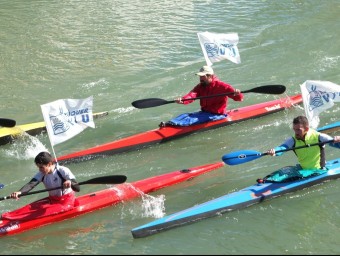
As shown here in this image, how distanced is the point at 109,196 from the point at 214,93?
3.45m

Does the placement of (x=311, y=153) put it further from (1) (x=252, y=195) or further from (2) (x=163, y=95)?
(2) (x=163, y=95)

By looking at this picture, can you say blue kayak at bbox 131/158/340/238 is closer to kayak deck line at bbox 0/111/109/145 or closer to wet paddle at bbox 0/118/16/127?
wet paddle at bbox 0/118/16/127

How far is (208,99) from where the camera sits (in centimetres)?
1163

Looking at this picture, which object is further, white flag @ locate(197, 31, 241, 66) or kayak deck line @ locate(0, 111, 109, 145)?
white flag @ locate(197, 31, 241, 66)

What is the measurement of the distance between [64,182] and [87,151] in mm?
2588

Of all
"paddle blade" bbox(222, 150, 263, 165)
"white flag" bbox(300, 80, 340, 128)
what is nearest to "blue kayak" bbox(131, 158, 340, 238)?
"paddle blade" bbox(222, 150, 263, 165)

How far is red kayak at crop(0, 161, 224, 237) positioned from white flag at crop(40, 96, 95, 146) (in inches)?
39.3

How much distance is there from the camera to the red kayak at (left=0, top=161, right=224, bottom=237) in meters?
8.19

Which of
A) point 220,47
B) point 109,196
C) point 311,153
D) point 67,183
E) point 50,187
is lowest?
point 109,196

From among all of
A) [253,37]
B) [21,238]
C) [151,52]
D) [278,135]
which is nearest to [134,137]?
[278,135]

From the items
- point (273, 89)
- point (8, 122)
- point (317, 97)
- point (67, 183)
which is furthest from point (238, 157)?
point (8, 122)

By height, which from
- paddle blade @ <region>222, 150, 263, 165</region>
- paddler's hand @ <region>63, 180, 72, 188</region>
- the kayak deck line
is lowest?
paddle blade @ <region>222, 150, 263, 165</region>

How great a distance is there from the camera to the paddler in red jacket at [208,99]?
11320mm

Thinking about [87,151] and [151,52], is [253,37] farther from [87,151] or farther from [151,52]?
[87,151]
